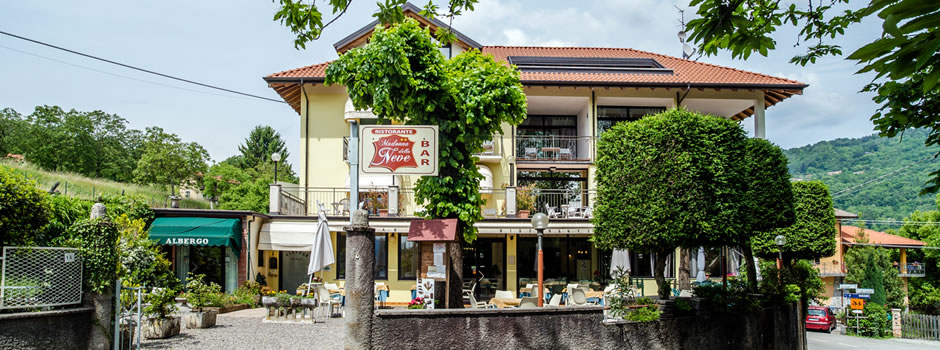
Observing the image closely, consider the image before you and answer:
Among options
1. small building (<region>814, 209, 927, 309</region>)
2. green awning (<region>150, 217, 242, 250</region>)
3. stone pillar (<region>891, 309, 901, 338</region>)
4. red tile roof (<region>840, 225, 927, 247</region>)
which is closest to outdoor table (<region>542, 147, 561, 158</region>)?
green awning (<region>150, 217, 242, 250</region>)

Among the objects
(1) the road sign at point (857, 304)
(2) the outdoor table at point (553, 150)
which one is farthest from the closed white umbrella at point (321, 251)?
(1) the road sign at point (857, 304)

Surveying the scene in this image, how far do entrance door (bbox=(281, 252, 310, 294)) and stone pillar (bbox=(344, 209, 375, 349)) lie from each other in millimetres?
13587

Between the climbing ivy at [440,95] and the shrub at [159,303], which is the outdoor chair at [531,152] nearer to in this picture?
the climbing ivy at [440,95]

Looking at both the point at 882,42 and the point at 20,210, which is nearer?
the point at 882,42

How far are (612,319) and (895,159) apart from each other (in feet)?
288

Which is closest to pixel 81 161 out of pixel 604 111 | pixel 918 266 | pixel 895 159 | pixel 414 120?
pixel 604 111

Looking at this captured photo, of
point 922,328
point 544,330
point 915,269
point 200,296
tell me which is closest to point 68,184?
point 200,296

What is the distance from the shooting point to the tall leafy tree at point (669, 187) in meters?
14.6

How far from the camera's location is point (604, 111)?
26.2m

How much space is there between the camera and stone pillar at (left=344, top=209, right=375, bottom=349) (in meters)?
9.94

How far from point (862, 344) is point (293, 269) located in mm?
25769

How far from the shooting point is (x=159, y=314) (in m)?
12.5

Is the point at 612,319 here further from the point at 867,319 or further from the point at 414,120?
the point at 867,319

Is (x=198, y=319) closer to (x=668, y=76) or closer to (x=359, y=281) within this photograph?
(x=359, y=281)
